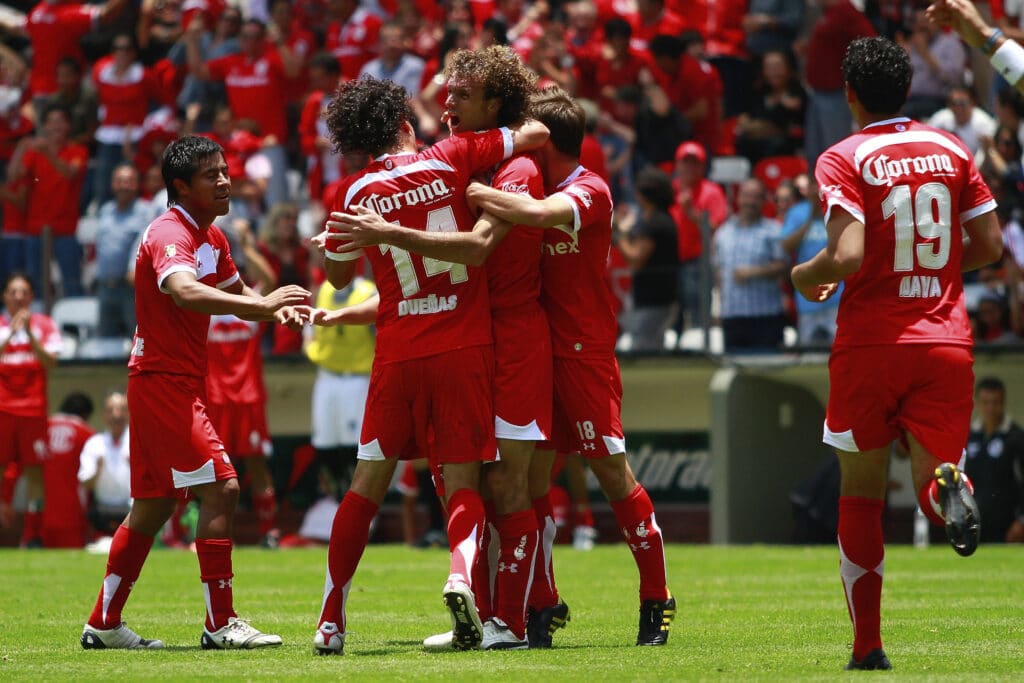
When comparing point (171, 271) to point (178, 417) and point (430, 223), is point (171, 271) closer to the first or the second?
point (178, 417)

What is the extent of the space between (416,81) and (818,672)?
13.6 m

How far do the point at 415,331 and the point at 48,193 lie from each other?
13.9 metres

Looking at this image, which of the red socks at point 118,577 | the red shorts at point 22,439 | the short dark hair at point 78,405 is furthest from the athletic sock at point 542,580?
the short dark hair at point 78,405

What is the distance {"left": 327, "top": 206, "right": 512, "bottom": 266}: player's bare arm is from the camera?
7.08m

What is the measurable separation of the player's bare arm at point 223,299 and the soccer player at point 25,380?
10382 millimetres

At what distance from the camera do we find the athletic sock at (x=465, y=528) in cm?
706

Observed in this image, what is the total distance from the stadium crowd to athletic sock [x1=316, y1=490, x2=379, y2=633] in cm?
817

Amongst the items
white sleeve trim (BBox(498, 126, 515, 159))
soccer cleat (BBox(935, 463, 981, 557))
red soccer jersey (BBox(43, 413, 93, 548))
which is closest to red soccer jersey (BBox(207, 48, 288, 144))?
red soccer jersey (BBox(43, 413, 93, 548))

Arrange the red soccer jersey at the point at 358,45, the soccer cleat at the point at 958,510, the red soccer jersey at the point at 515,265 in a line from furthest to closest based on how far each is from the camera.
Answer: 1. the red soccer jersey at the point at 358,45
2. the red soccer jersey at the point at 515,265
3. the soccer cleat at the point at 958,510

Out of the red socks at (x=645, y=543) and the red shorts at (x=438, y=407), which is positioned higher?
the red shorts at (x=438, y=407)

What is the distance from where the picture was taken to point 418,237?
708cm

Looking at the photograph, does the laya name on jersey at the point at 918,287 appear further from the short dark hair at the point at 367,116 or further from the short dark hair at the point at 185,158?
the short dark hair at the point at 185,158

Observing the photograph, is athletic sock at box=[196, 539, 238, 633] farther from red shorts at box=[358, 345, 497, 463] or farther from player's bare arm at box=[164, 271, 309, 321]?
player's bare arm at box=[164, 271, 309, 321]

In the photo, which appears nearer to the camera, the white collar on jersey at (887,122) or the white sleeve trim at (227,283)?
the white collar on jersey at (887,122)
